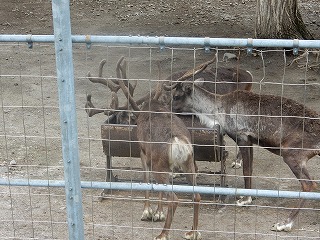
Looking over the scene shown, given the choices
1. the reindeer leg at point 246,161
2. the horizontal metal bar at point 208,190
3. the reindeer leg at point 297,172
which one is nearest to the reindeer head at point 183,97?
the reindeer leg at point 246,161

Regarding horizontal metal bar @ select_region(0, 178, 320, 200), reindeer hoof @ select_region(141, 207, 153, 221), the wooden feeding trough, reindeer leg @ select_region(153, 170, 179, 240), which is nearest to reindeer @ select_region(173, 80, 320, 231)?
the wooden feeding trough

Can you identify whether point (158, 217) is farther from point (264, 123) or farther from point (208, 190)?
point (208, 190)

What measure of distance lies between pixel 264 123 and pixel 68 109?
11.0 feet

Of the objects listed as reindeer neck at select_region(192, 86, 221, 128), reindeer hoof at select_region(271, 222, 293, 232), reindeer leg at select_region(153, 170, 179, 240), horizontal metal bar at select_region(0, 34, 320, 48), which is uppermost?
horizontal metal bar at select_region(0, 34, 320, 48)

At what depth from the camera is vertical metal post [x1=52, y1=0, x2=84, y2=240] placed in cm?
431

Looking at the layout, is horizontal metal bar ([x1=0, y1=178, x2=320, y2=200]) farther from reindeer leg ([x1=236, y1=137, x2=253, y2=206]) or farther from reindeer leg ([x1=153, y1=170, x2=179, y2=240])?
reindeer leg ([x1=236, y1=137, x2=253, y2=206])

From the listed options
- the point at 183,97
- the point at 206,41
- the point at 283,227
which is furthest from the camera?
the point at 183,97

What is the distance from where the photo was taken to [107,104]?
33.8 ft

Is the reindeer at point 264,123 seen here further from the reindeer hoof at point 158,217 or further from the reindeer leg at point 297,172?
the reindeer hoof at point 158,217

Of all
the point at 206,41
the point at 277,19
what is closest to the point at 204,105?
the point at 206,41

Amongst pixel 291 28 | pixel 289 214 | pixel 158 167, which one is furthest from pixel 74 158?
pixel 291 28

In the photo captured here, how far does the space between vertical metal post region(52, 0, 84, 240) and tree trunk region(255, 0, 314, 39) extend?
8957 millimetres

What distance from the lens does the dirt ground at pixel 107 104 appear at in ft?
22.6

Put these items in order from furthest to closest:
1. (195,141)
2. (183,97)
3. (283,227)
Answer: (183,97)
(195,141)
(283,227)
